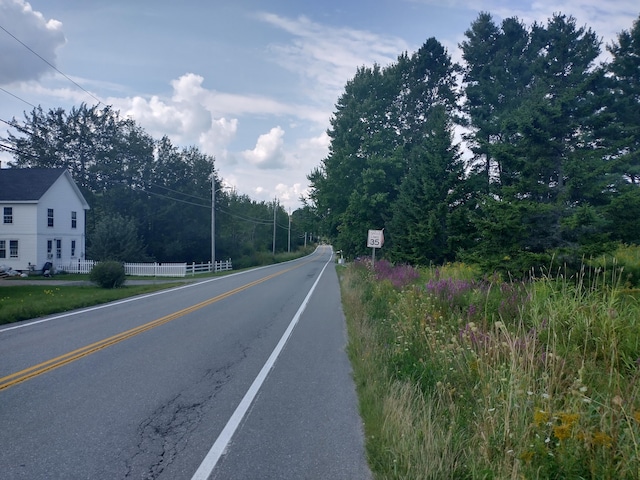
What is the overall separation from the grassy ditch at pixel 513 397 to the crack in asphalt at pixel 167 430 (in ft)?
6.48

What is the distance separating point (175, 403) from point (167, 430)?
0.93m

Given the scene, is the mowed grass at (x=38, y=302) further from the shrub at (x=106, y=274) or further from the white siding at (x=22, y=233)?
the white siding at (x=22, y=233)

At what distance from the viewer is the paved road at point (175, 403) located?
4367 mm

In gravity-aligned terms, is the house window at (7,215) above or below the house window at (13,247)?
above

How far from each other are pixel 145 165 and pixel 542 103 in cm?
5005

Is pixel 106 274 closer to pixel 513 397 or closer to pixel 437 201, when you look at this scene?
pixel 437 201

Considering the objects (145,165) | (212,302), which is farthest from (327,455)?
(145,165)

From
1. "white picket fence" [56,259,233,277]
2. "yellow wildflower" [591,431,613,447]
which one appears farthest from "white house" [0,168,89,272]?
"yellow wildflower" [591,431,613,447]

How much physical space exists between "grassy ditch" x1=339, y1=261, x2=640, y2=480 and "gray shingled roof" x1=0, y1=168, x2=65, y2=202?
37.1m

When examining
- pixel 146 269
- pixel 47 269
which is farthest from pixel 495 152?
pixel 47 269

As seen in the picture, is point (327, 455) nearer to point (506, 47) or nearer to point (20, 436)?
point (20, 436)

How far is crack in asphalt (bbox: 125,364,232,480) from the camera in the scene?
4.31 meters

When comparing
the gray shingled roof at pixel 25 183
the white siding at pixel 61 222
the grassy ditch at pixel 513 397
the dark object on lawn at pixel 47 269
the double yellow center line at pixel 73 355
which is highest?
the gray shingled roof at pixel 25 183

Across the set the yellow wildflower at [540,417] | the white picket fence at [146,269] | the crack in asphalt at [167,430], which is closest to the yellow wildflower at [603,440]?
the yellow wildflower at [540,417]
